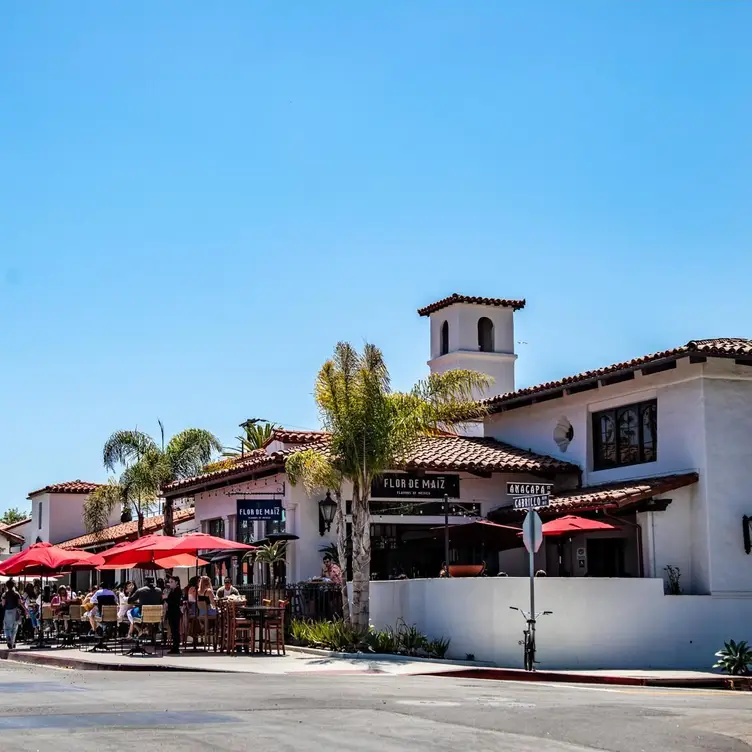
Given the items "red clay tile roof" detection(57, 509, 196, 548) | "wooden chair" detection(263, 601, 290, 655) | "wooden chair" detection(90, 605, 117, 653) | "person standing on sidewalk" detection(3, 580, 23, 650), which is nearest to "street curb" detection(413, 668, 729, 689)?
"wooden chair" detection(263, 601, 290, 655)

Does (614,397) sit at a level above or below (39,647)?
above

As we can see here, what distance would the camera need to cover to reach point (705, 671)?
22.3 meters

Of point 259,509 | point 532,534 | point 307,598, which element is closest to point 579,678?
point 532,534

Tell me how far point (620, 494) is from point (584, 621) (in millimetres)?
2881

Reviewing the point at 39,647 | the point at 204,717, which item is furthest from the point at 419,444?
the point at 204,717

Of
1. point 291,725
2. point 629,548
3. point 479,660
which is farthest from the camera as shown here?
point 629,548

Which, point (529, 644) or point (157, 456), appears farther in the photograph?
point (157, 456)

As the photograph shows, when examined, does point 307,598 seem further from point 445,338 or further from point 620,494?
point 445,338

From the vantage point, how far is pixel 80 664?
73.9ft

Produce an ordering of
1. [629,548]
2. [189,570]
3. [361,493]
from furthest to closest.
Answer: [189,570] < [629,548] < [361,493]

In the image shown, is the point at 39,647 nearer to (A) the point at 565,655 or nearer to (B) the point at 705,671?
(A) the point at 565,655

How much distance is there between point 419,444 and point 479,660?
26.3ft

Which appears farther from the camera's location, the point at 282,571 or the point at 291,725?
the point at 282,571

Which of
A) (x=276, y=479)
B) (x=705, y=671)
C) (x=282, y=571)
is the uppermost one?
(x=276, y=479)
